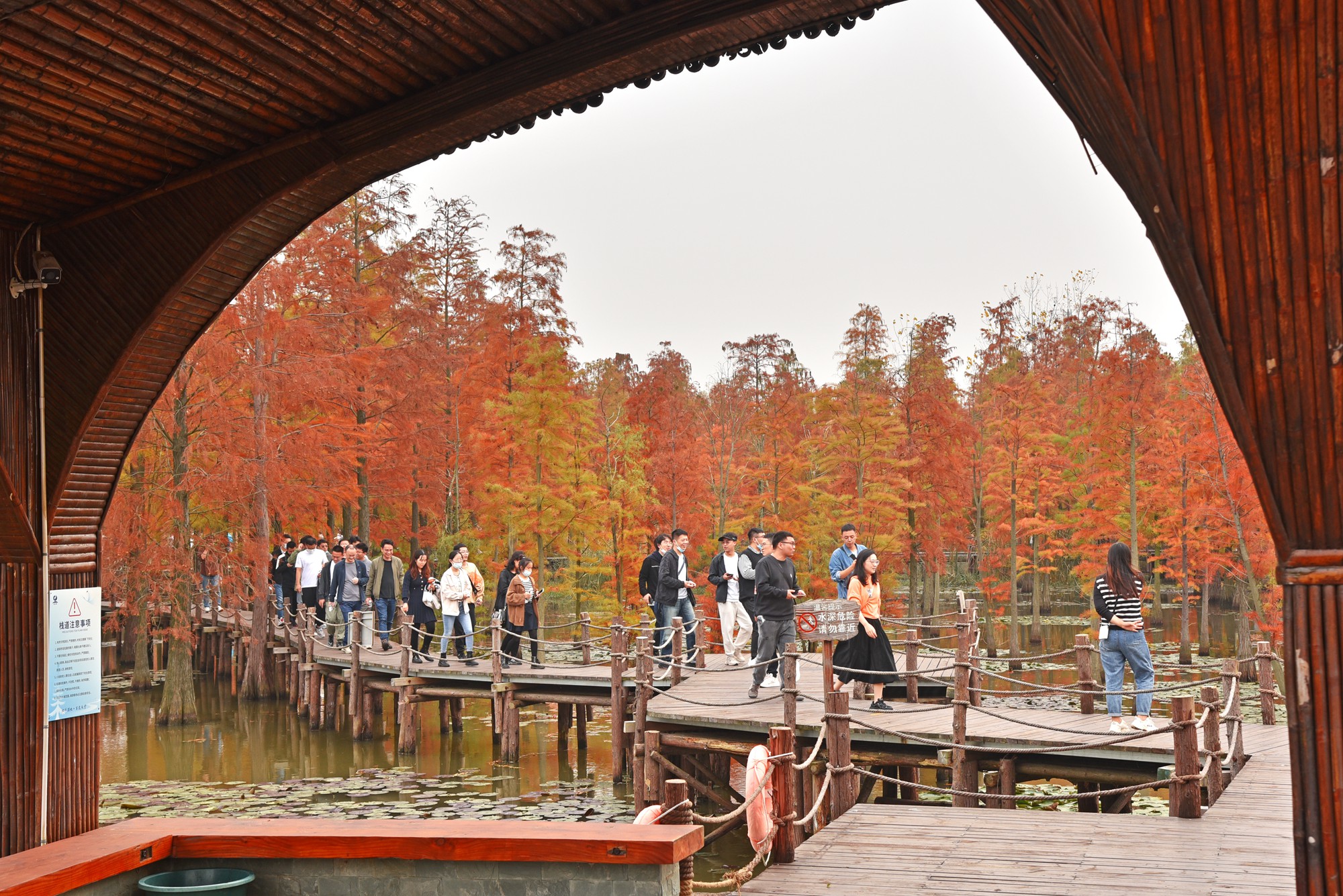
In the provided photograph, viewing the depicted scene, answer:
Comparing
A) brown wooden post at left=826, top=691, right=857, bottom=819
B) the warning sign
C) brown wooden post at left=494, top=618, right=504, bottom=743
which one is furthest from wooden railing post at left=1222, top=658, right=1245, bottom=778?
brown wooden post at left=494, top=618, right=504, bottom=743

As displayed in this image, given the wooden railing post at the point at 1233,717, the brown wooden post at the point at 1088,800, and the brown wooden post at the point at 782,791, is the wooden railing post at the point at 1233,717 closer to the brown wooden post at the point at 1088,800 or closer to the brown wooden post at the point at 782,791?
the brown wooden post at the point at 1088,800

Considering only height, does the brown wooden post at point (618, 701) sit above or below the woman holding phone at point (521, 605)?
below

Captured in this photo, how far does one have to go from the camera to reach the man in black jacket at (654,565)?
14766 millimetres

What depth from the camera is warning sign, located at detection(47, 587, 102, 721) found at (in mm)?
6379

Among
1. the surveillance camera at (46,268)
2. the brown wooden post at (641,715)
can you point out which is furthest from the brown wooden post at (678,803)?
the brown wooden post at (641,715)

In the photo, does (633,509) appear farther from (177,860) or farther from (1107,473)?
(177,860)

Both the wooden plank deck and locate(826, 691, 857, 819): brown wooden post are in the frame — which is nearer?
locate(826, 691, 857, 819): brown wooden post

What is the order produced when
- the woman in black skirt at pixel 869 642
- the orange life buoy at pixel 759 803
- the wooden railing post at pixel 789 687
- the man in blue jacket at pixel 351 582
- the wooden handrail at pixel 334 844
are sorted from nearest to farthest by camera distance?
the wooden handrail at pixel 334 844
the orange life buoy at pixel 759 803
the wooden railing post at pixel 789 687
the woman in black skirt at pixel 869 642
the man in blue jacket at pixel 351 582

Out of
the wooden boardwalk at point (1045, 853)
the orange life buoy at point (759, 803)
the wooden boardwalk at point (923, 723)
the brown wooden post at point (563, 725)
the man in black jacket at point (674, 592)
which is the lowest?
the brown wooden post at point (563, 725)

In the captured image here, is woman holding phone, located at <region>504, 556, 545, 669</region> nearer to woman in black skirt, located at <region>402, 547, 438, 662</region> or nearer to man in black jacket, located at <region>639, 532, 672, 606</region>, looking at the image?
man in black jacket, located at <region>639, 532, 672, 606</region>

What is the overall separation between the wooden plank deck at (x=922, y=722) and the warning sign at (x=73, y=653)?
5867 mm

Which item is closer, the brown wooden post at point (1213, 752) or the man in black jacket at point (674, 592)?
the brown wooden post at point (1213, 752)

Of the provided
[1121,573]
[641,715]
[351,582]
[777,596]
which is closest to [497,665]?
[641,715]

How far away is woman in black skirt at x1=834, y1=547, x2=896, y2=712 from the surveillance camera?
7.33 meters
